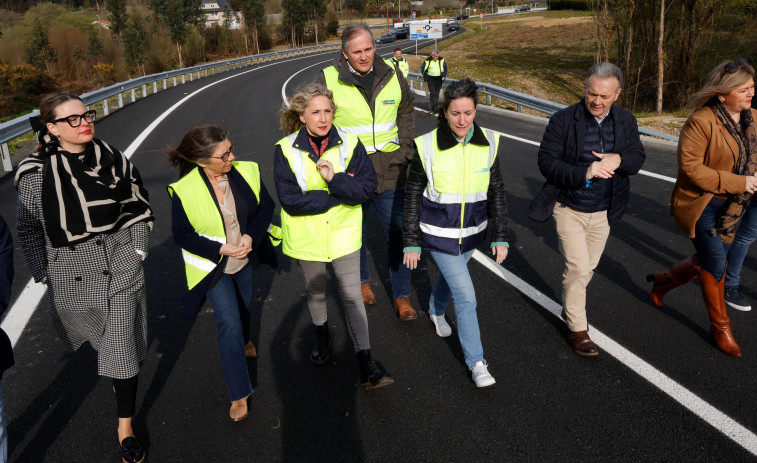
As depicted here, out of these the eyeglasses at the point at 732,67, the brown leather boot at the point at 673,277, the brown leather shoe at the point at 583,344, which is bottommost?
the brown leather shoe at the point at 583,344

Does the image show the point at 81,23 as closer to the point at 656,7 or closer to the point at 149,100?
the point at 149,100

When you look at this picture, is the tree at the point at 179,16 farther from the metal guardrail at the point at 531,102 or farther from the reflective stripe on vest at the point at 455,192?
the reflective stripe on vest at the point at 455,192

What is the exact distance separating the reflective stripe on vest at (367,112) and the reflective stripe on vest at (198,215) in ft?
4.65

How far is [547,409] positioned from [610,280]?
2.27m

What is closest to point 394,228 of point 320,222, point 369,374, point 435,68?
point 320,222

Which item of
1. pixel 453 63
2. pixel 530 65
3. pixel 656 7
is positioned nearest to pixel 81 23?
pixel 453 63

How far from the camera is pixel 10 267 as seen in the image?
7.78 feet

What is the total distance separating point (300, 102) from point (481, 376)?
214 cm

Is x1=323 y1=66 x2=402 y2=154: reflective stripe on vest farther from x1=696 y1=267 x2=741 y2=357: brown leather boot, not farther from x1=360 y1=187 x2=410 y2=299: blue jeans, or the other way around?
x1=696 y1=267 x2=741 y2=357: brown leather boot

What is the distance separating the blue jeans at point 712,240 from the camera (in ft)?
13.0

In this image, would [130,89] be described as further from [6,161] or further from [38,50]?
[38,50]

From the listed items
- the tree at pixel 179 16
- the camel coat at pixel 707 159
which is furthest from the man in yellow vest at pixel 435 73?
the tree at pixel 179 16

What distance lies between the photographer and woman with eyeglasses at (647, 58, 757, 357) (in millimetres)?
3781

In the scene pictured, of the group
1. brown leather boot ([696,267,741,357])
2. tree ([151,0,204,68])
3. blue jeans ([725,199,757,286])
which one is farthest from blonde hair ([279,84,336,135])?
tree ([151,0,204,68])
